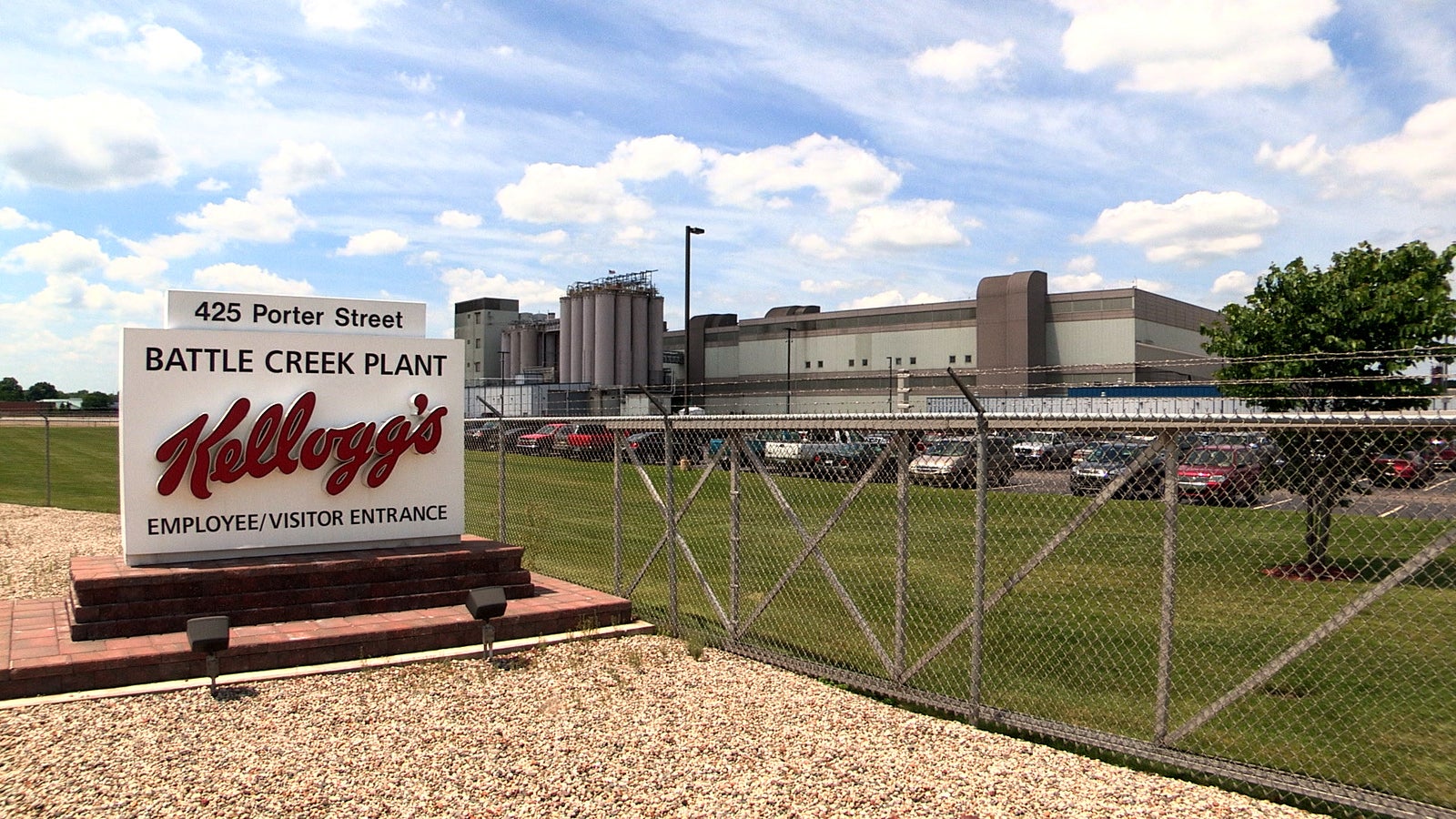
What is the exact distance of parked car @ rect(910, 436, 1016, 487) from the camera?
23.2 ft

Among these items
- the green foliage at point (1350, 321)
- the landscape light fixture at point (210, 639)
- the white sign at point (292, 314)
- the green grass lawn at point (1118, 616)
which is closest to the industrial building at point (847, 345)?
the green foliage at point (1350, 321)

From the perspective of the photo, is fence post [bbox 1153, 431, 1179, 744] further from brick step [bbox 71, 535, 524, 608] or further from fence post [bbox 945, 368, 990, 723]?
brick step [bbox 71, 535, 524, 608]

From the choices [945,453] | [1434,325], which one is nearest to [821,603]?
[945,453]

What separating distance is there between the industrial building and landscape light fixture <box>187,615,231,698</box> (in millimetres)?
45170

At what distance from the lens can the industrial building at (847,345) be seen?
58000 mm

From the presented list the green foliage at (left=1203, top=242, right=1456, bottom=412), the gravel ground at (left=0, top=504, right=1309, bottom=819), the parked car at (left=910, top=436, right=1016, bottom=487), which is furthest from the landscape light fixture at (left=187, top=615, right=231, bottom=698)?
the green foliage at (left=1203, top=242, right=1456, bottom=412)

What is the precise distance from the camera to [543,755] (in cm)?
605

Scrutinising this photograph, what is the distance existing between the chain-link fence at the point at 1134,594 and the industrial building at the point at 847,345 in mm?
39858

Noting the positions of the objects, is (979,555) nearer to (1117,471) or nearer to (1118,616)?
(1117,471)

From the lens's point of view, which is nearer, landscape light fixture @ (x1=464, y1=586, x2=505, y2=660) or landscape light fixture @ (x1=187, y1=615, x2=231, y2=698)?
landscape light fixture @ (x1=187, y1=615, x2=231, y2=698)

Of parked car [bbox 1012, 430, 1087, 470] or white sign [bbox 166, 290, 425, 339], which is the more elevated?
white sign [bbox 166, 290, 425, 339]

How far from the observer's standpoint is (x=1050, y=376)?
58844 millimetres

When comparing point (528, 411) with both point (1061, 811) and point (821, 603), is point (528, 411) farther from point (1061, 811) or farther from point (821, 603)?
point (1061, 811)

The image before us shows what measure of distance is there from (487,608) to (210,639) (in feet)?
6.54
